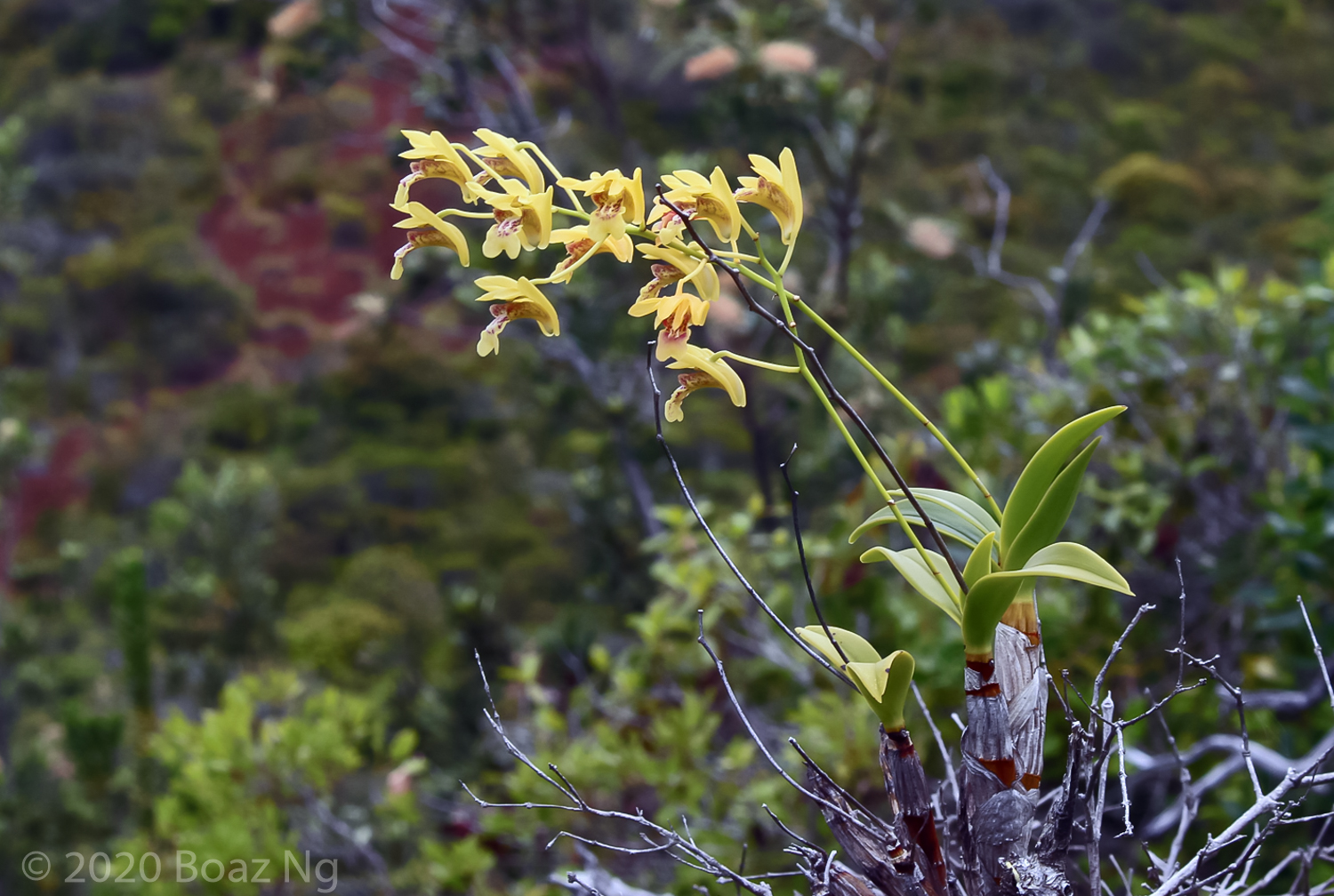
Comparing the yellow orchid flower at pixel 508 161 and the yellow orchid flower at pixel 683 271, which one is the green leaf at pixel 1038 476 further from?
the yellow orchid flower at pixel 508 161

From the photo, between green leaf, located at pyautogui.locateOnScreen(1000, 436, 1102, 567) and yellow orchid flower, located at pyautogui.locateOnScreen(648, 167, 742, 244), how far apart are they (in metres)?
0.23

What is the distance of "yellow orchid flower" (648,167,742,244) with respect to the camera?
1.69 ft

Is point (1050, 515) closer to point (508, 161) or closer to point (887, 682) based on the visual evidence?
point (887, 682)

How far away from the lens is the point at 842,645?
21.6 inches

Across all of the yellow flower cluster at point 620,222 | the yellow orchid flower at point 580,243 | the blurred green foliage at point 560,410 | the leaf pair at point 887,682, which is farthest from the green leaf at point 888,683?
the blurred green foliage at point 560,410

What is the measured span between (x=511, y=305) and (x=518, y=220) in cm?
6

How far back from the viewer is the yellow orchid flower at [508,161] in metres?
0.53

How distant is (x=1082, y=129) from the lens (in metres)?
5.59

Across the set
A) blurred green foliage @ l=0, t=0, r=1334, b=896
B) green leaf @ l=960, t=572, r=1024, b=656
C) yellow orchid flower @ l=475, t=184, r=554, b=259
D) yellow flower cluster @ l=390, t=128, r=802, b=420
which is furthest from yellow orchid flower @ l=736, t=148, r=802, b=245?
blurred green foliage @ l=0, t=0, r=1334, b=896

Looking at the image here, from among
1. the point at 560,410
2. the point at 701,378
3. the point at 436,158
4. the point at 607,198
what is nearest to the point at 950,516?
the point at 701,378

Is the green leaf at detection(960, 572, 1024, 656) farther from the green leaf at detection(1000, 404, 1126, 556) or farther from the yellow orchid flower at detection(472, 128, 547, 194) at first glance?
the yellow orchid flower at detection(472, 128, 547, 194)

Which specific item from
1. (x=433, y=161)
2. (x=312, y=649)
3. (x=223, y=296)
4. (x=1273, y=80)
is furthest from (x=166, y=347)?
(x=1273, y=80)

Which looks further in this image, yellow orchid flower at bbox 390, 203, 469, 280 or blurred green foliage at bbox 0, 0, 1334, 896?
blurred green foliage at bbox 0, 0, 1334, 896

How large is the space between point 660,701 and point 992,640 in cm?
140
